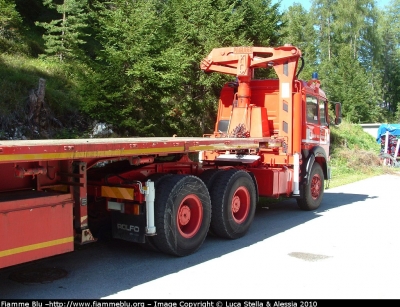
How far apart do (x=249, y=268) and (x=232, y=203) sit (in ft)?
5.82

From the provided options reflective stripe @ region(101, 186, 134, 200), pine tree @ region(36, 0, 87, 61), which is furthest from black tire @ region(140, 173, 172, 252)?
pine tree @ region(36, 0, 87, 61)

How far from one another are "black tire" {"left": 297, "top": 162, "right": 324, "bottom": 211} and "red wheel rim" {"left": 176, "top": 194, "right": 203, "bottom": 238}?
411 cm

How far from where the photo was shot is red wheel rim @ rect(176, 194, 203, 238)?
20.7ft

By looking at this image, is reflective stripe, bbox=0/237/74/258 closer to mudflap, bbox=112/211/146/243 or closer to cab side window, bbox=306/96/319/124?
mudflap, bbox=112/211/146/243

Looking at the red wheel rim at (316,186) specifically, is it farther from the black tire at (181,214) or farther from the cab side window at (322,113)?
the black tire at (181,214)

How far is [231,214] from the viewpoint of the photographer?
7227 mm

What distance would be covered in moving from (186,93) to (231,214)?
922 cm

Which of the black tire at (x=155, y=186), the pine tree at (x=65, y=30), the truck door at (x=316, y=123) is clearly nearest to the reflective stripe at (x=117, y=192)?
the black tire at (x=155, y=186)

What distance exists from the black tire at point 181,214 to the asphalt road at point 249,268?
22cm

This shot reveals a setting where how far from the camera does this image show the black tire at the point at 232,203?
7070mm

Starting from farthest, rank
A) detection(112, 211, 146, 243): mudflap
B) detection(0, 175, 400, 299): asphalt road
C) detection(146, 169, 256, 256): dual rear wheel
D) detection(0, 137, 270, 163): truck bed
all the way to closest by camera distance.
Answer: detection(146, 169, 256, 256): dual rear wheel, detection(112, 211, 146, 243): mudflap, detection(0, 175, 400, 299): asphalt road, detection(0, 137, 270, 163): truck bed

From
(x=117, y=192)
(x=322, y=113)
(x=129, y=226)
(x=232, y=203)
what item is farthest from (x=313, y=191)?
(x=117, y=192)

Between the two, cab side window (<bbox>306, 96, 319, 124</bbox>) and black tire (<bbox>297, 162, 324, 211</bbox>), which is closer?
black tire (<bbox>297, 162, 324, 211</bbox>)

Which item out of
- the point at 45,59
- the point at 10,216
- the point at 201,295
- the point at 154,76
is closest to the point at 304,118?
the point at 154,76
